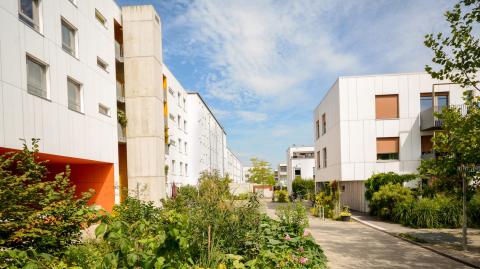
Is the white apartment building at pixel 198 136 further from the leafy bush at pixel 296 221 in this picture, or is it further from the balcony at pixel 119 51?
the leafy bush at pixel 296 221

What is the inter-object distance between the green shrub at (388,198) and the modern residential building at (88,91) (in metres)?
9.03

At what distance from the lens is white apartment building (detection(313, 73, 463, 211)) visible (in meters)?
18.1

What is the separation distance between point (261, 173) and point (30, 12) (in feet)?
209

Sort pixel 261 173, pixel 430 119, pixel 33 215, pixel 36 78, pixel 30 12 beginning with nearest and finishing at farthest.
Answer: pixel 33 215
pixel 30 12
pixel 36 78
pixel 430 119
pixel 261 173

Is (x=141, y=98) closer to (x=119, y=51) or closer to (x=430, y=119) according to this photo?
(x=119, y=51)

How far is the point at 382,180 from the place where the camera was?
15492mm

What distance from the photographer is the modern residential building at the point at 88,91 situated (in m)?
9.32

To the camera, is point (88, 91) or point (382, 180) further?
point (382, 180)

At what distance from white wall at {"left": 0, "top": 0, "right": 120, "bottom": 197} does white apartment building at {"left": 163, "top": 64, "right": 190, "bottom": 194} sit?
9.69m

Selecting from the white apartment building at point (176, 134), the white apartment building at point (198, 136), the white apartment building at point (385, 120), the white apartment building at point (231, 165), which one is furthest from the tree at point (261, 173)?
the white apartment building at point (385, 120)

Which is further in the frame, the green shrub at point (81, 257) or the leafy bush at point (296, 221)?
the leafy bush at point (296, 221)

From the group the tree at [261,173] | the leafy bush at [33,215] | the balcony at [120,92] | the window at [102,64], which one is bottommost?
the tree at [261,173]

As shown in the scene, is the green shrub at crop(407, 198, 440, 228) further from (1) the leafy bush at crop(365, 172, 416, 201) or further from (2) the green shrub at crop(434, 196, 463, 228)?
(1) the leafy bush at crop(365, 172, 416, 201)

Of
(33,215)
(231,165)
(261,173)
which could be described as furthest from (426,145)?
(231,165)
